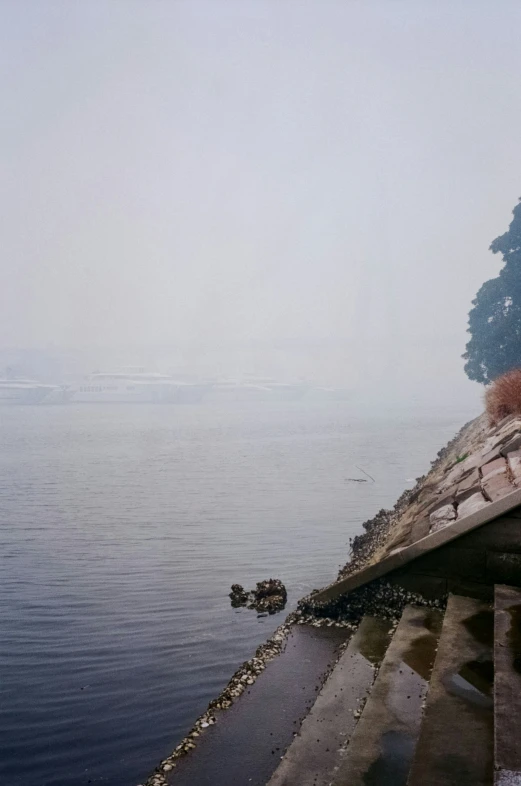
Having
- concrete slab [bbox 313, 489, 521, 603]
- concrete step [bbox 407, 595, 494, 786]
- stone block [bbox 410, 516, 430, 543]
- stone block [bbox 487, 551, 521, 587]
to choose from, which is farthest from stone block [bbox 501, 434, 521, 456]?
concrete step [bbox 407, 595, 494, 786]

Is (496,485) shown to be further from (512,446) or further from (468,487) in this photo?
(512,446)

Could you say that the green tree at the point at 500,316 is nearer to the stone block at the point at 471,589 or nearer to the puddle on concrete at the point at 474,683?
the stone block at the point at 471,589

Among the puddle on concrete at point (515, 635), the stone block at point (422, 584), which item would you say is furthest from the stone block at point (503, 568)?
the puddle on concrete at point (515, 635)

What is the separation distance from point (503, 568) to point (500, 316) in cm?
3152

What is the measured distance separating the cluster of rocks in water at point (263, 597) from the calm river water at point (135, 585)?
0.28m

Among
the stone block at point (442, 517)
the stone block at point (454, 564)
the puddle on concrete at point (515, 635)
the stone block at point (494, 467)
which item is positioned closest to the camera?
the puddle on concrete at point (515, 635)

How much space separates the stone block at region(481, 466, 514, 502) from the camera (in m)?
Answer: 10.3

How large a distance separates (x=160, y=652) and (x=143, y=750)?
10.3ft

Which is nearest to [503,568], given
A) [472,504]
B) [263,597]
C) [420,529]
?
[472,504]

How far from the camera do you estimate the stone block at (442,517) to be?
36.7 ft

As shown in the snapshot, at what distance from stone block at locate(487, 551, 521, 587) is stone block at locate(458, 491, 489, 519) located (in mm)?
808

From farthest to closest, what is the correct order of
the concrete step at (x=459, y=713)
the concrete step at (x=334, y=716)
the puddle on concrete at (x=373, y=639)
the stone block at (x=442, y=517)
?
1. the stone block at (x=442, y=517)
2. the puddle on concrete at (x=373, y=639)
3. the concrete step at (x=334, y=716)
4. the concrete step at (x=459, y=713)

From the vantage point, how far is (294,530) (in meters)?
21.4

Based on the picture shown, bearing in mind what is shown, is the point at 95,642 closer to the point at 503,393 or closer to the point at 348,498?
the point at 503,393
